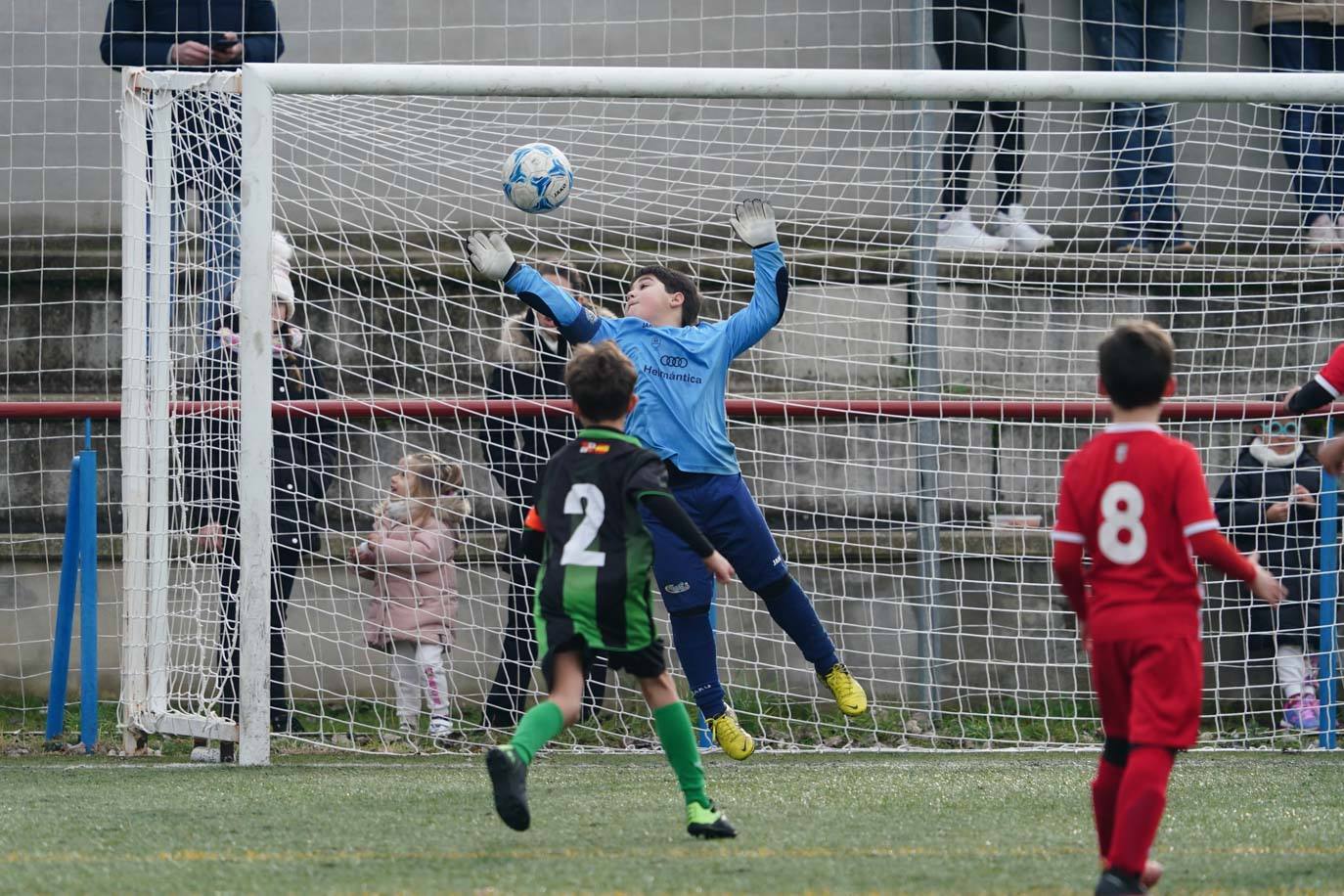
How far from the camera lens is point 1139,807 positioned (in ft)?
10.5

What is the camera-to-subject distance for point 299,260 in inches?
332

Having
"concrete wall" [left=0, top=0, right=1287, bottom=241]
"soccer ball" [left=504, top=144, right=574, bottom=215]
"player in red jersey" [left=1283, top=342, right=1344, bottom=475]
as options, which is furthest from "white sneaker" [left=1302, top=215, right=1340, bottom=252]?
"soccer ball" [left=504, top=144, right=574, bottom=215]

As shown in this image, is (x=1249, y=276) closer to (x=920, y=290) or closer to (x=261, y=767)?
(x=920, y=290)

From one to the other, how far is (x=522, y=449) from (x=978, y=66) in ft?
10.4

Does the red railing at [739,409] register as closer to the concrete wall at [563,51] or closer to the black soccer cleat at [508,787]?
the concrete wall at [563,51]

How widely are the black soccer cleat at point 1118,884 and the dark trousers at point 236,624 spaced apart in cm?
414

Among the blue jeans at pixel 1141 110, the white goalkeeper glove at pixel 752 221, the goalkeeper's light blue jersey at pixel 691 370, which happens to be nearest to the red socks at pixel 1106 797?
the goalkeeper's light blue jersey at pixel 691 370

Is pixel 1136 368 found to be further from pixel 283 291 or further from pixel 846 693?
pixel 283 291

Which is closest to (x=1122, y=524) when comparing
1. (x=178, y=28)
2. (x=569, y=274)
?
(x=569, y=274)

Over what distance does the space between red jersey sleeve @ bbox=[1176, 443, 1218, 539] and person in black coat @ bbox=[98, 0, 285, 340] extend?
4274 mm

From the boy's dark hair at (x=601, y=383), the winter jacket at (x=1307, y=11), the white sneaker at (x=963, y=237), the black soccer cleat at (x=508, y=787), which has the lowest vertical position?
the black soccer cleat at (x=508, y=787)

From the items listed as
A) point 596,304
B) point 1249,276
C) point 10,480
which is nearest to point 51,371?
point 10,480

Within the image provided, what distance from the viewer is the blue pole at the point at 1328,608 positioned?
7.15m

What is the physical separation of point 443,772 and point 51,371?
3.76 m
